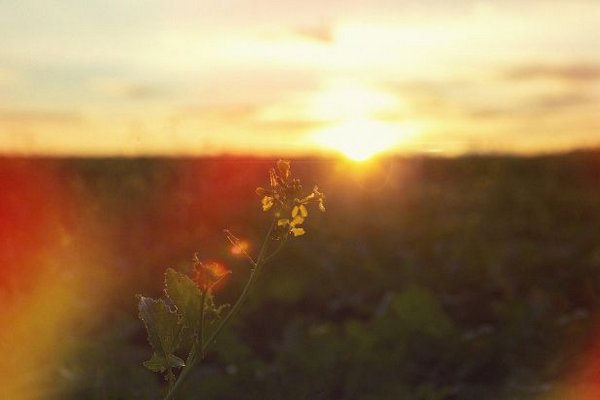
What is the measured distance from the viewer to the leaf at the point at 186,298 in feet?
3.82

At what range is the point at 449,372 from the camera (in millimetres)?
3434

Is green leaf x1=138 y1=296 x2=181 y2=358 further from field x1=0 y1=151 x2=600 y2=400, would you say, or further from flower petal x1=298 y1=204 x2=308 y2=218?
field x1=0 y1=151 x2=600 y2=400

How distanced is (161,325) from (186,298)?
7 cm

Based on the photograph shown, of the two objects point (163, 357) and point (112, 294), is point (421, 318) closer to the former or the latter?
point (112, 294)

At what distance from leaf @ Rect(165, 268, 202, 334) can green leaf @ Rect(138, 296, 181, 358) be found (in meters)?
0.03

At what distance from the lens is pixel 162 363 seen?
1250mm

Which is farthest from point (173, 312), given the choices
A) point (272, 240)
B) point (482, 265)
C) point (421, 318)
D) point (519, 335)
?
point (482, 265)

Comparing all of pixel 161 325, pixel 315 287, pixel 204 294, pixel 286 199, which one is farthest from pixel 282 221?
pixel 315 287

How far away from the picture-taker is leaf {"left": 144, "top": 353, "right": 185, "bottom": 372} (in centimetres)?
121

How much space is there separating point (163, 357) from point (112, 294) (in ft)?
12.2

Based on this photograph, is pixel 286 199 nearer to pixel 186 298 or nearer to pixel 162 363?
pixel 186 298

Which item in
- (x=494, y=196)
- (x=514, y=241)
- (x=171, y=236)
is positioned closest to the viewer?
(x=171, y=236)

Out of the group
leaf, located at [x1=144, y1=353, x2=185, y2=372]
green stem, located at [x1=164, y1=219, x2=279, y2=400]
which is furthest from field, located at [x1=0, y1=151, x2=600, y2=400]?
green stem, located at [x1=164, y1=219, x2=279, y2=400]

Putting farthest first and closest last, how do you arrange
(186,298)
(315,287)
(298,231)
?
(315,287) → (186,298) → (298,231)
